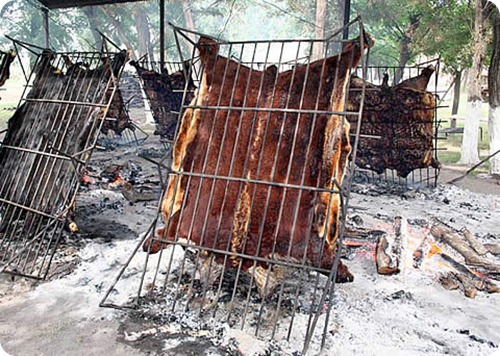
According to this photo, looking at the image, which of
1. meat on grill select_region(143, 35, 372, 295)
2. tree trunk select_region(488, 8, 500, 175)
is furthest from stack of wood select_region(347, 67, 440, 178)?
meat on grill select_region(143, 35, 372, 295)

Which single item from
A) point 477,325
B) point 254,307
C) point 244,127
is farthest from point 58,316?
point 477,325

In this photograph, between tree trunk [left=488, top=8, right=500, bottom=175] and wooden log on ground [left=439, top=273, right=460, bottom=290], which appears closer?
wooden log on ground [left=439, top=273, right=460, bottom=290]

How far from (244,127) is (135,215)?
4.03m

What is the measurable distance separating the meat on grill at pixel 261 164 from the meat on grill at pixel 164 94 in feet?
21.5

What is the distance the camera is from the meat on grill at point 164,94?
36.9 feet

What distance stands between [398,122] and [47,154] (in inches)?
299

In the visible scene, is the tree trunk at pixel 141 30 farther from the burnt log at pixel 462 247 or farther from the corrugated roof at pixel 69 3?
the burnt log at pixel 462 247

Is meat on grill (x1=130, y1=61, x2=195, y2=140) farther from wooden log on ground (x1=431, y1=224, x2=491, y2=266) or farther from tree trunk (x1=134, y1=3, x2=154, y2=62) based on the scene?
tree trunk (x1=134, y1=3, x2=154, y2=62)

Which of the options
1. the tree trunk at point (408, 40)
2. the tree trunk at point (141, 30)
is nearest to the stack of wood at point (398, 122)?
the tree trunk at point (408, 40)

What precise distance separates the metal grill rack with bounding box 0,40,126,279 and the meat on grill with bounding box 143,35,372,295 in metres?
1.65

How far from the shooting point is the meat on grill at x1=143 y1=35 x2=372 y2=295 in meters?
3.95

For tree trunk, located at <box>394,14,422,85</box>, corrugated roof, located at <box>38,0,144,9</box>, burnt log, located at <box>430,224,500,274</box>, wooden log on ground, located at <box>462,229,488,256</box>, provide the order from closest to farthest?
1. burnt log, located at <box>430,224,500,274</box>
2. wooden log on ground, located at <box>462,229,488,256</box>
3. corrugated roof, located at <box>38,0,144,9</box>
4. tree trunk, located at <box>394,14,422,85</box>

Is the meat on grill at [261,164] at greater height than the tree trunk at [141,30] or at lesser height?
lesser

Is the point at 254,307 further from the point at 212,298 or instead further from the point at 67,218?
the point at 67,218
